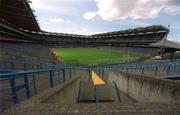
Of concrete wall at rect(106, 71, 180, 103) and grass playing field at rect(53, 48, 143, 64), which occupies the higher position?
concrete wall at rect(106, 71, 180, 103)

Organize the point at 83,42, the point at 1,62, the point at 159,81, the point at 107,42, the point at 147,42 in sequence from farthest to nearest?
1. the point at 83,42
2. the point at 107,42
3. the point at 147,42
4. the point at 1,62
5. the point at 159,81

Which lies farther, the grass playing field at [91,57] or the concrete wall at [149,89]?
the grass playing field at [91,57]

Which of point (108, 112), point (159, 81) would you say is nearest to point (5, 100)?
point (108, 112)

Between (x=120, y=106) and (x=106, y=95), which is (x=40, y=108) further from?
(x=106, y=95)

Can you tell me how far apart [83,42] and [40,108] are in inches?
3788

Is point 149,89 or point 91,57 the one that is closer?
point 149,89

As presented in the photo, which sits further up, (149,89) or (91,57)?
(149,89)

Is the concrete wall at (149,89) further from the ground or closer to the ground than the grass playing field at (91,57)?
further from the ground

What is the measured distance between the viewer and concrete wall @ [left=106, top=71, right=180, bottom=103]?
196 inches

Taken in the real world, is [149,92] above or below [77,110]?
below

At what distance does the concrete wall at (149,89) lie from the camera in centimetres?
498

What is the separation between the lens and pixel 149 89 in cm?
708

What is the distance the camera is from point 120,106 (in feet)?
10.2

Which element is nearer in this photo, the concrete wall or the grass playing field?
the concrete wall
